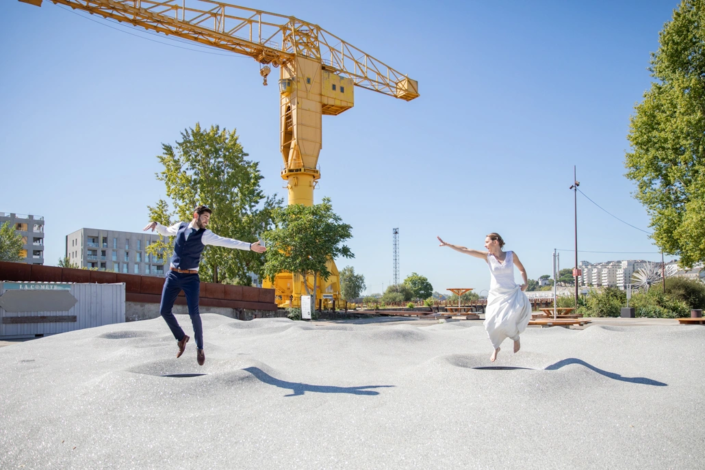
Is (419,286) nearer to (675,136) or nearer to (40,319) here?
(675,136)

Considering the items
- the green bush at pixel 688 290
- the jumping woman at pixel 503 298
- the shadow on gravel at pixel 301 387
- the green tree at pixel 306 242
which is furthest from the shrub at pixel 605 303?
the shadow on gravel at pixel 301 387

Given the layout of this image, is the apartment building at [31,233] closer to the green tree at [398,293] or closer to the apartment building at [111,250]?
the apartment building at [111,250]

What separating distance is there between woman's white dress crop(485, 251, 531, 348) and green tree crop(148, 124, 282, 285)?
2654cm

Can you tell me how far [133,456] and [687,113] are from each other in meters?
25.6

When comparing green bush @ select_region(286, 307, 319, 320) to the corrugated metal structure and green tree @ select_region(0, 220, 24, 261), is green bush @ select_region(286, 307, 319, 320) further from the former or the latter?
green tree @ select_region(0, 220, 24, 261)

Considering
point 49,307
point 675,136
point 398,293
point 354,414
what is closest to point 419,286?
point 398,293

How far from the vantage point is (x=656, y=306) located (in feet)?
89.0

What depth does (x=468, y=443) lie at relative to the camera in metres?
3.98

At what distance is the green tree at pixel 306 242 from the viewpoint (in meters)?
27.7

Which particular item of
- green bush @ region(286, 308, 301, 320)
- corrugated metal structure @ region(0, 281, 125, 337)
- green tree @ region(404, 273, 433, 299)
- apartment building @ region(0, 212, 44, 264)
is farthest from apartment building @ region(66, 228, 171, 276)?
corrugated metal structure @ region(0, 281, 125, 337)

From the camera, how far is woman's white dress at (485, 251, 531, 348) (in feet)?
23.4

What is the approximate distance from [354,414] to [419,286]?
322 ft

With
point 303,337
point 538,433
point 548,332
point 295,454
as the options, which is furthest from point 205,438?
point 548,332

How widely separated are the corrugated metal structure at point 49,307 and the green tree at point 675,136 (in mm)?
23189
